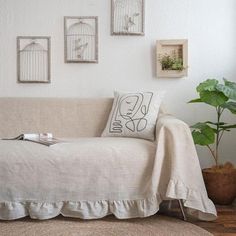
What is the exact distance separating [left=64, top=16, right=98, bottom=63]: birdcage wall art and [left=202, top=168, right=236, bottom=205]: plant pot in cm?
135

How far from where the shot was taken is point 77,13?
9.04 ft

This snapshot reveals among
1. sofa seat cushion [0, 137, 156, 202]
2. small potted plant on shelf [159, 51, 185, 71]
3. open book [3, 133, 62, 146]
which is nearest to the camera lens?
sofa seat cushion [0, 137, 156, 202]

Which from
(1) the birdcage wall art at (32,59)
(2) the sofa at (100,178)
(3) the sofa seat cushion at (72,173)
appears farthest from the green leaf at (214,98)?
(1) the birdcage wall art at (32,59)

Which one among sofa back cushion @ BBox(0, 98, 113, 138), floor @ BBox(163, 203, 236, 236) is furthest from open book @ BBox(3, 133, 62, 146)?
floor @ BBox(163, 203, 236, 236)

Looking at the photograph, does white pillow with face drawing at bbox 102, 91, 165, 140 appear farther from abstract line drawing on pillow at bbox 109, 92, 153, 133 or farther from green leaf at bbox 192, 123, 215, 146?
green leaf at bbox 192, 123, 215, 146

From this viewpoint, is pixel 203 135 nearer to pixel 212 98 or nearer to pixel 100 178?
pixel 212 98

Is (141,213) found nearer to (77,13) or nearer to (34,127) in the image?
(34,127)

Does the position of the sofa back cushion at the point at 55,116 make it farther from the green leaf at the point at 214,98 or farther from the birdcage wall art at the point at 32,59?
the green leaf at the point at 214,98

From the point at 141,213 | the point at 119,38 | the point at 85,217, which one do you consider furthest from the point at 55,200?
the point at 119,38

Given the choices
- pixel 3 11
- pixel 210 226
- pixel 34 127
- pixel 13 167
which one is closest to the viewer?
pixel 13 167

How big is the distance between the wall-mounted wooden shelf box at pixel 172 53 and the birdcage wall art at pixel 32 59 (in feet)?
3.16

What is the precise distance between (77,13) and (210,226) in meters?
1.99

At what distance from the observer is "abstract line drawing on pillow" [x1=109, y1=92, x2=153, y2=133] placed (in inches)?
88.2

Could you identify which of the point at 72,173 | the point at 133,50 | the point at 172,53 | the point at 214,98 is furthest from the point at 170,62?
the point at 72,173
